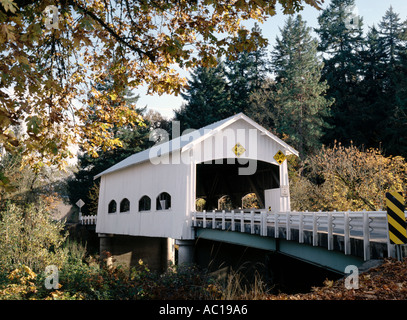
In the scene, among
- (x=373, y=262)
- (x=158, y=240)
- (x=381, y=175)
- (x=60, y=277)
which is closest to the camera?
(x=373, y=262)

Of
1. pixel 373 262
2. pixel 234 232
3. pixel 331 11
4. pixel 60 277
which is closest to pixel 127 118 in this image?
pixel 60 277

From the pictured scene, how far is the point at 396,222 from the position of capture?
6.51 m

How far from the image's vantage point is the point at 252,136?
17719 mm

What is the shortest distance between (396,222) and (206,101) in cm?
3603

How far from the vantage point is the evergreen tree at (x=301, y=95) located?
112ft

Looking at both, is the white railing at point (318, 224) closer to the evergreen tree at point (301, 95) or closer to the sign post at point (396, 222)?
the sign post at point (396, 222)

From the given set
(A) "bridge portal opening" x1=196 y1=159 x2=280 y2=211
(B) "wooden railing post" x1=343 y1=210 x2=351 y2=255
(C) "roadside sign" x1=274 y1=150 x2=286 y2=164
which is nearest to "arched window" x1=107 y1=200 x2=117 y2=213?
(A) "bridge portal opening" x1=196 y1=159 x2=280 y2=211

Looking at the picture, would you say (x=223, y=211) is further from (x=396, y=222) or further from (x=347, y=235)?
(x=396, y=222)

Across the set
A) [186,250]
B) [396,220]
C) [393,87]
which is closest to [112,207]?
[186,250]

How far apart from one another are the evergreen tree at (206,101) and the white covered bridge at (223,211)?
15.2 m

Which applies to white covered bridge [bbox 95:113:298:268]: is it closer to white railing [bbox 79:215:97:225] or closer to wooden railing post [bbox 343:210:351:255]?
white railing [bbox 79:215:97:225]

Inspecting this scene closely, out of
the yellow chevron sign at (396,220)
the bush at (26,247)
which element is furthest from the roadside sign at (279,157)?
the yellow chevron sign at (396,220)

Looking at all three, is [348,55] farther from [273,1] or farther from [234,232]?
[273,1]

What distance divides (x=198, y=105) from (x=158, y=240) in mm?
18512
